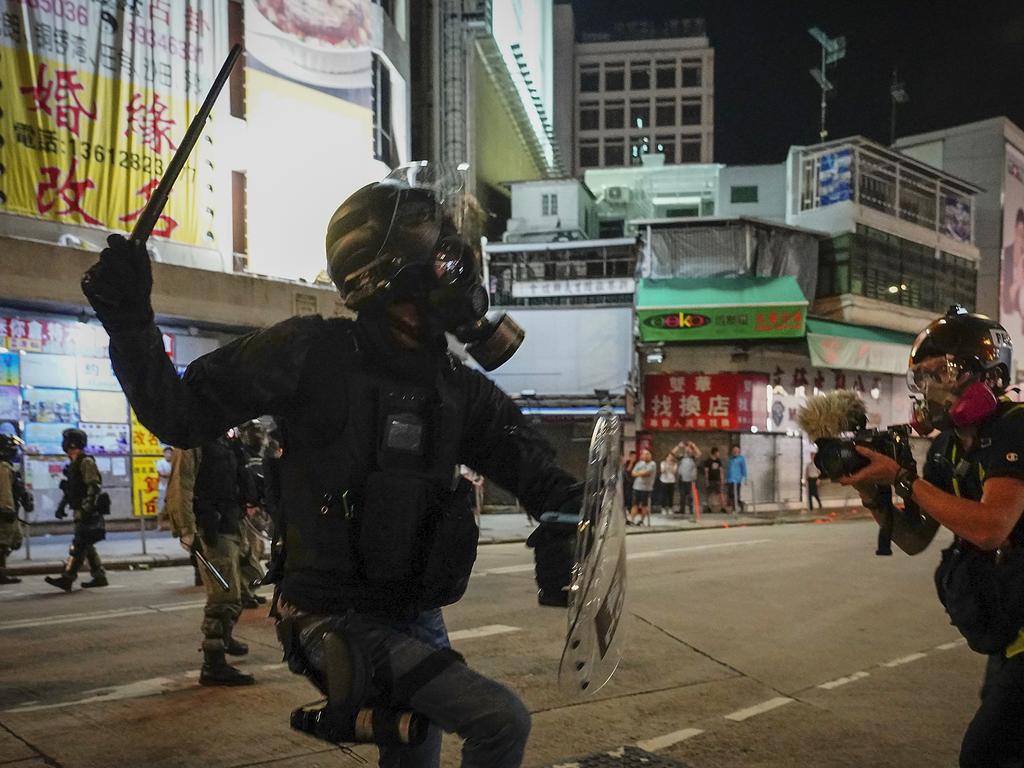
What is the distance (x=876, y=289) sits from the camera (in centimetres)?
2758

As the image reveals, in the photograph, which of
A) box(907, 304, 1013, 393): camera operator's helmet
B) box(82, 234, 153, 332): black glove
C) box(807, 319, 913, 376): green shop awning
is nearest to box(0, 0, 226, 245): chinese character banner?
box(82, 234, 153, 332): black glove

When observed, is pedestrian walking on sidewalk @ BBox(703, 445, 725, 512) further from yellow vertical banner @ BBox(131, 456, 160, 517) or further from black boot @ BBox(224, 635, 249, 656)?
black boot @ BBox(224, 635, 249, 656)

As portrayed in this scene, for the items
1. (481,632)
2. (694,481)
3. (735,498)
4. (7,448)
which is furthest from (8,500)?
(735,498)

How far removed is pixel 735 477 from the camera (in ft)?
70.9

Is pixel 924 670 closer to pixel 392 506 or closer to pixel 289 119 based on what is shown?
pixel 392 506

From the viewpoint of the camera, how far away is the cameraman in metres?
2.45

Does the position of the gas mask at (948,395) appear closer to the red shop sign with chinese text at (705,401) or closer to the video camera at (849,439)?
the video camera at (849,439)

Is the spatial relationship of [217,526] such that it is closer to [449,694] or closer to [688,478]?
[449,694]

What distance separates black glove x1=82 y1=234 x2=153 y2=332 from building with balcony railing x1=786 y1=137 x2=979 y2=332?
27.1 metres

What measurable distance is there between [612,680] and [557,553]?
3726 millimetres

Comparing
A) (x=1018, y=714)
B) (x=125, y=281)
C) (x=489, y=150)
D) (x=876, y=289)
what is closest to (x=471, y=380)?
(x=125, y=281)

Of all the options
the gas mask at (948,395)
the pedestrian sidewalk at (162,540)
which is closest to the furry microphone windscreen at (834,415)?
the gas mask at (948,395)

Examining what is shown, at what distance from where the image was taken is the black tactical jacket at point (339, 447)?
192 cm

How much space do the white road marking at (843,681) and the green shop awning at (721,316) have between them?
18.1 metres
